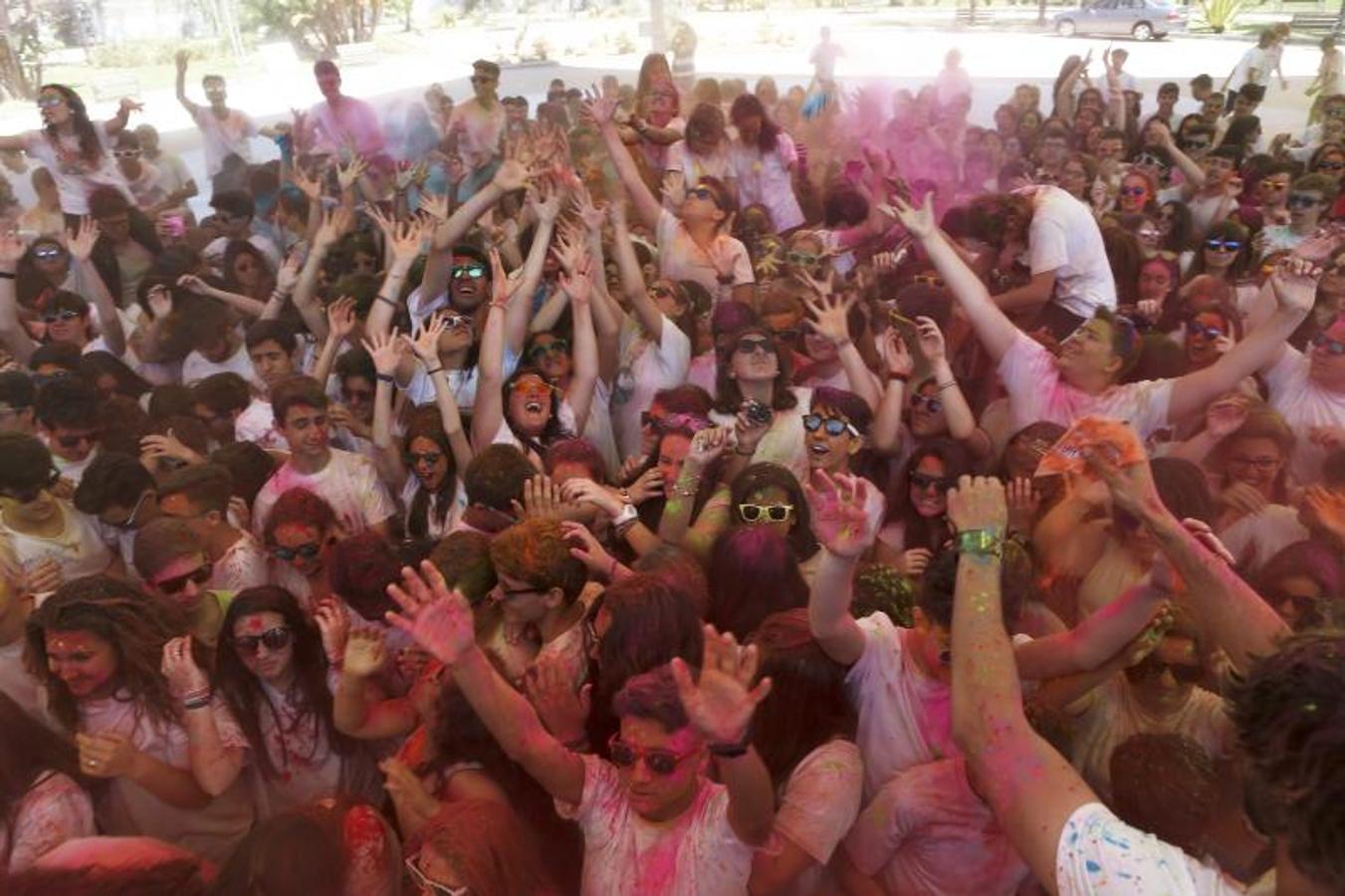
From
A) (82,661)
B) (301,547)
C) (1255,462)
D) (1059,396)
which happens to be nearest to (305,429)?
(301,547)

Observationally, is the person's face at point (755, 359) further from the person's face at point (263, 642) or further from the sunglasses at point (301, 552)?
the person's face at point (263, 642)

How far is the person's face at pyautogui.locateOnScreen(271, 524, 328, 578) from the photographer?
2801 millimetres

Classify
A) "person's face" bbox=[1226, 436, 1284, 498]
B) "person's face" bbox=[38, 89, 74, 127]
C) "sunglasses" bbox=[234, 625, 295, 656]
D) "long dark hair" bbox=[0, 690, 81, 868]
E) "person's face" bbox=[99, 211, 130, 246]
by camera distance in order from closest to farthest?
"long dark hair" bbox=[0, 690, 81, 868] < "sunglasses" bbox=[234, 625, 295, 656] < "person's face" bbox=[1226, 436, 1284, 498] < "person's face" bbox=[99, 211, 130, 246] < "person's face" bbox=[38, 89, 74, 127]

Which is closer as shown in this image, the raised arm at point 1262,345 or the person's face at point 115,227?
the raised arm at point 1262,345

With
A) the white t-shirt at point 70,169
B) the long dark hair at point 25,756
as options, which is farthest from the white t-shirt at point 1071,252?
the white t-shirt at point 70,169

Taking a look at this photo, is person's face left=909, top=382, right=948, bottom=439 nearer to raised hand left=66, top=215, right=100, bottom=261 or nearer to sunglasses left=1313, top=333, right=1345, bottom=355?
sunglasses left=1313, top=333, right=1345, bottom=355

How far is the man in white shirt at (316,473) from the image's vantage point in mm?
3242

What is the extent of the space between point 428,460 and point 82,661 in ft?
4.30

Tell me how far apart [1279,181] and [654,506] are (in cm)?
509

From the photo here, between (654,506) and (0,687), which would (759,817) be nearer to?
(654,506)

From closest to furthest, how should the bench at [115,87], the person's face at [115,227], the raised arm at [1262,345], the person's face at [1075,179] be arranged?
the raised arm at [1262,345]
the person's face at [115,227]
the person's face at [1075,179]
the bench at [115,87]

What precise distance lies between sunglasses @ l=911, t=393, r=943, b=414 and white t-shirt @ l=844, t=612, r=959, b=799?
5.00ft

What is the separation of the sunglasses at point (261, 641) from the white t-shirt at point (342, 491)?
870 millimetres

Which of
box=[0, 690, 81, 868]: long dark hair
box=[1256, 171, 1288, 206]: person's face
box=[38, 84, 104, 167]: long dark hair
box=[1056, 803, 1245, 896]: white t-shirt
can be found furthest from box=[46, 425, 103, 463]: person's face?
box=[1256, 171, 1288, 206]: person's face
